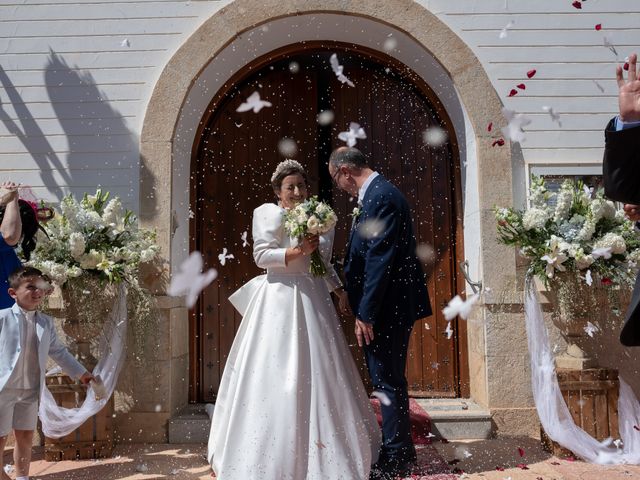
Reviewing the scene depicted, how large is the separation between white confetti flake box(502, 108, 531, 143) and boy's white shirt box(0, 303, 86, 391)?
352cm

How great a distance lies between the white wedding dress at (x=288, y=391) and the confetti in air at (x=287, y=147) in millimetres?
1858

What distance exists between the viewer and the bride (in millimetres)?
3295

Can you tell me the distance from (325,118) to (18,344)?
3.19 metres

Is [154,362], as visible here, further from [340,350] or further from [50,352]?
[340,350]

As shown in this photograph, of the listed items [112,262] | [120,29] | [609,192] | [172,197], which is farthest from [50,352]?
[609,192]

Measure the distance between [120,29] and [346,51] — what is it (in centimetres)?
188

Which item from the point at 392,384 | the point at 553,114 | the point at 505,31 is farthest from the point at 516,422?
the point at 505,31

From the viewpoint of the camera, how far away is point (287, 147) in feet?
18.1

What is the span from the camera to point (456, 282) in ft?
17.4

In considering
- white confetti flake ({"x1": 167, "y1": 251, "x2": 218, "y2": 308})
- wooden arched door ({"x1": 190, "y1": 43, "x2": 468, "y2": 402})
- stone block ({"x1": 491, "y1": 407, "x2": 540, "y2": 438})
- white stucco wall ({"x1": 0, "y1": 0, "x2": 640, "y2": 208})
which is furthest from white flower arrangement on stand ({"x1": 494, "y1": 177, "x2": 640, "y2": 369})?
white confetti flake ({"x1": 167, "y1": 251, "x2": 218, "y2": 308})

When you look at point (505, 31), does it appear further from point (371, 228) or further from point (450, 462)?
point (450, 462)

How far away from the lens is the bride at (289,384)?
130 inches

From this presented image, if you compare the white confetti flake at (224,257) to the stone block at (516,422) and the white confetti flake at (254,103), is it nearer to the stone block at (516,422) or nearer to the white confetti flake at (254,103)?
the white confetti flake at (254,103)

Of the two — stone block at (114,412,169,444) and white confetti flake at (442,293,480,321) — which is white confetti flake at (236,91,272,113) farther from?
stone block at (114,412,169,444)
